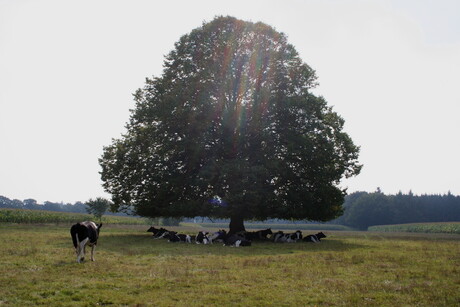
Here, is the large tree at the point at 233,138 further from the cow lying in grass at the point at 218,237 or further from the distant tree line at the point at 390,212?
the distant tree line at the point at 390,212

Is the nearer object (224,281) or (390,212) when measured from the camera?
(224,281)

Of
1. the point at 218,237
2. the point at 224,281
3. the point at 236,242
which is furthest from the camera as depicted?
the point at 218,237

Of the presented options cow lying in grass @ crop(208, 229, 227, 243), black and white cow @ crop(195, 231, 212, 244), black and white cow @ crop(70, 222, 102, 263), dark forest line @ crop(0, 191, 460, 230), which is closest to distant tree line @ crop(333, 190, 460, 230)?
dark forest line @ crop(0, 191, 460, 230)

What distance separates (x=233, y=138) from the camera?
30500 millimetres

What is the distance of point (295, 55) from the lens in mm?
33781

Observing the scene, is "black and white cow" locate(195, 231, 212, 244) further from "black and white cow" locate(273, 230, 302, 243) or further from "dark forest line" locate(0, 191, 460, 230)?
"dark forest line" locate(0, 191, 460, 230)

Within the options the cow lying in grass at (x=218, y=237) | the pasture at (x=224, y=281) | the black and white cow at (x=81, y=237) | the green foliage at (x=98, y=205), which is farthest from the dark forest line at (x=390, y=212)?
the black and white cow at (x=81, y=237)

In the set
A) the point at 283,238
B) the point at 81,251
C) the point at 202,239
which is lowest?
the point at 283,238

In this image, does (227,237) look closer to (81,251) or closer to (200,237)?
(200,237)

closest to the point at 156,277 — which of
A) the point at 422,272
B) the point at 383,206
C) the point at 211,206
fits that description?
the point at 422,272

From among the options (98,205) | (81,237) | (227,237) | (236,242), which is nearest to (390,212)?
(98,205)

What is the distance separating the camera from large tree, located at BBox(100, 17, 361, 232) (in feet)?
98.8

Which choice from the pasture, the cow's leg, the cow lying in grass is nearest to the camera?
the pasture

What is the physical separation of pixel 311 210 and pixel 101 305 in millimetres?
24555
